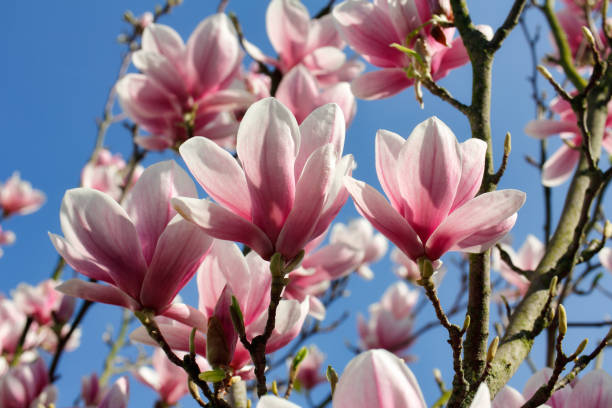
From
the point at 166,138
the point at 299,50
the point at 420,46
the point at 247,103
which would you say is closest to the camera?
the point at 420,46

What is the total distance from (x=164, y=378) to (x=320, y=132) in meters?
1.00

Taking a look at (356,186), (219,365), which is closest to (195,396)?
(219,365)

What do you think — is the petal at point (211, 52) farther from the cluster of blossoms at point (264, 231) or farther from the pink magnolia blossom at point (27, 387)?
the pink magnolia blossom at point (27, 387)

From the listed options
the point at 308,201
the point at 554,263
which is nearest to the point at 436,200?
the point at 308,201

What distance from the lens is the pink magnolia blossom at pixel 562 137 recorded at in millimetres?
1371

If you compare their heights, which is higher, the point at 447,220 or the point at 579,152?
the point at 579,152

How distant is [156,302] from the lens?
0.69 meters

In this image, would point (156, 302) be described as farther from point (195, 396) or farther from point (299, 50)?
point (299, 50)

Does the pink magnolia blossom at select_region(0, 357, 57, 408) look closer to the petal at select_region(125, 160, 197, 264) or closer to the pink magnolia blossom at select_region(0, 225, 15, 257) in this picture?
the petal at select_region(125, 160, 197, 264)

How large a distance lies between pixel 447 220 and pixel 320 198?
0.54 feet

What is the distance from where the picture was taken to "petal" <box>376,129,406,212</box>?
2.28 feet

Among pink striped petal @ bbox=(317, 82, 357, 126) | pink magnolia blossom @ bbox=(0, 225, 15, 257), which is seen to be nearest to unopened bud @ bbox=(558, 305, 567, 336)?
pink striped petal @ bbox=(317, 82, 357, 126)

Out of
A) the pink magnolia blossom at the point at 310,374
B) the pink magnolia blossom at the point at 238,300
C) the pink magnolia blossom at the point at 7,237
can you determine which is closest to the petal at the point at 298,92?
the pink magnolia blossom at the point at 238,300

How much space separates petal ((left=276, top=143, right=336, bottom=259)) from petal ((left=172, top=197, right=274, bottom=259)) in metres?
0.02
